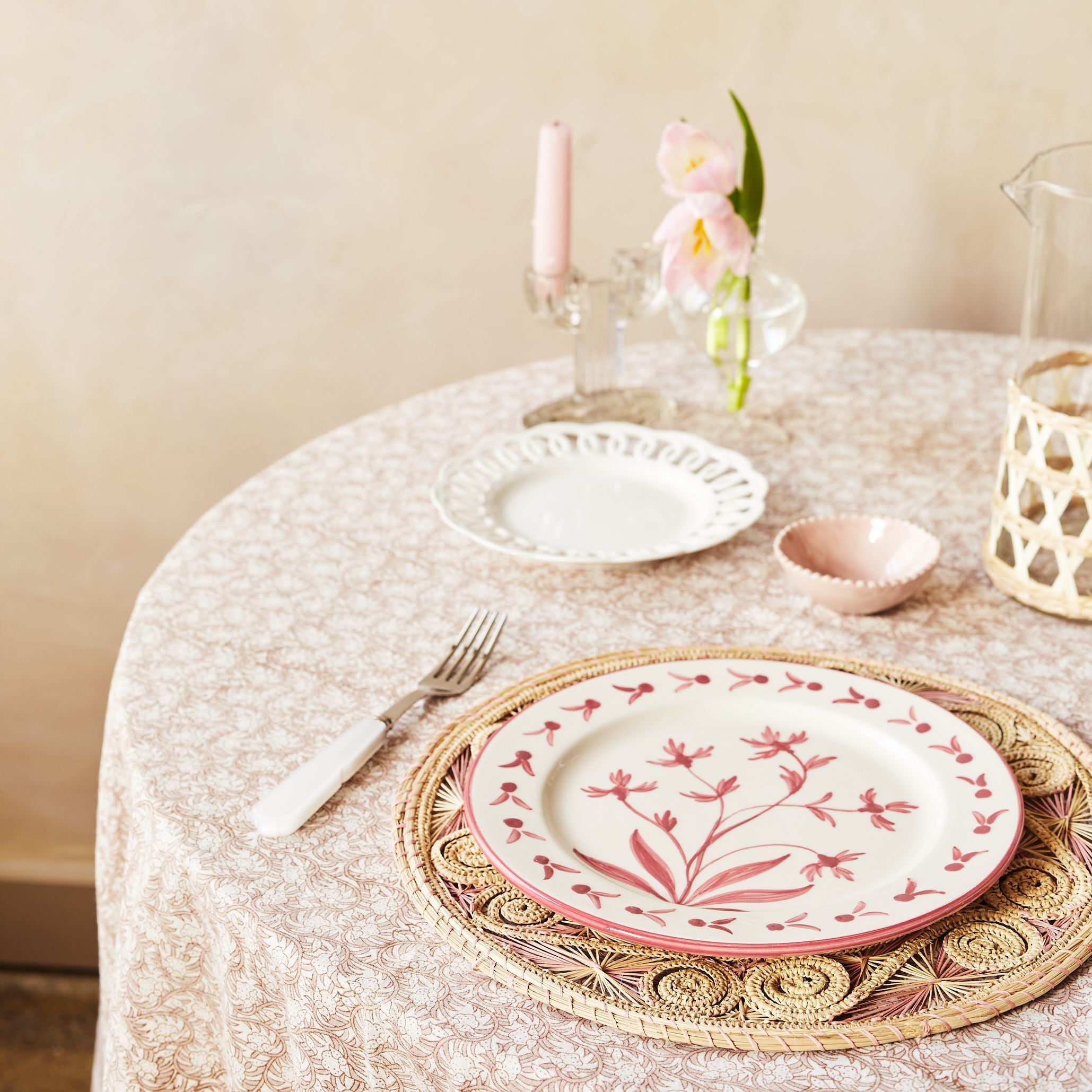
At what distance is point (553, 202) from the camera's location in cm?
123

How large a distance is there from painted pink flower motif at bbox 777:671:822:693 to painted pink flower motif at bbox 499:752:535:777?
7.2 inches

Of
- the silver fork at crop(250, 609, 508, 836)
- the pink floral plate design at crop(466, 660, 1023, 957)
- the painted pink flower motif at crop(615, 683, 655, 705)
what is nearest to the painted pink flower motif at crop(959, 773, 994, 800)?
the pink floral plate design at crop(466, 660, 1023, 957)

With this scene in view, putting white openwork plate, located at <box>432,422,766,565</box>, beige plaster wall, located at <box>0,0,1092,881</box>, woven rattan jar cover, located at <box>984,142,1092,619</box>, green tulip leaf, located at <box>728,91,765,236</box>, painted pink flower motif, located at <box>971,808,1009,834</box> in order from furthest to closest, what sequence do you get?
beige plaster wall, located at <box>0,0,1092,881</box> < green tulip leaf, located at <box>728,91,765,236</box> < white openwork plate, located at <box>432,422,766,565</box> < woven rattan jar cover, located at <box>984,142,1092,619</box> < painted pink flower motif, located at <box>971,808,1009,834</box>

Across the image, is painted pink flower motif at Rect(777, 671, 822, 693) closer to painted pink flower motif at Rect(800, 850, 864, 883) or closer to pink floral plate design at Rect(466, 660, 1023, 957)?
pink floral plate design at Rect(466, 660, 1023, 957)

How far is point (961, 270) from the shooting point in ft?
6.14

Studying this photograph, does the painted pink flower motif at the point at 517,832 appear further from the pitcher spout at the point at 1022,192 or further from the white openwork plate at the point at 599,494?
the pitcher spout at the point at 1022,192

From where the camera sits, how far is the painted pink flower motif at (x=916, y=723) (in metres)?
0.77

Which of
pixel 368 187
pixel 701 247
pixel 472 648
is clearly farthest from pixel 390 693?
pixel 368 187


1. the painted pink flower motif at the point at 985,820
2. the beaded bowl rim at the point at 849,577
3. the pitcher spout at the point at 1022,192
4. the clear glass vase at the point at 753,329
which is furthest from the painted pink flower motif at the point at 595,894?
the clear glass vase at the point at 753,329

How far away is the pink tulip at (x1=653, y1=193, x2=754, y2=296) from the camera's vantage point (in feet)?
3.61

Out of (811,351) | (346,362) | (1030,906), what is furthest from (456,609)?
(346,362)

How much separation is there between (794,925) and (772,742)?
0.18 m

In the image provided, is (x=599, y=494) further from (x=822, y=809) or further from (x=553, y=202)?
(x=822, y=809)

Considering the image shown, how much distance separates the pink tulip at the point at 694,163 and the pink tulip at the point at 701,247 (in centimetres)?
1
